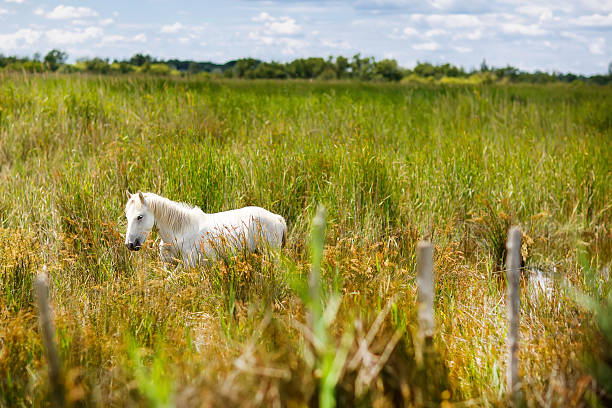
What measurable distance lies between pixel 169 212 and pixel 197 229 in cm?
24

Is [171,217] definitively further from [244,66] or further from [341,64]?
[341,64]

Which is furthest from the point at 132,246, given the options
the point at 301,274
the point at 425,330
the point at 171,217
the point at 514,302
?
the point at 514,302

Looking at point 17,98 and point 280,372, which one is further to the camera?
point 17,98

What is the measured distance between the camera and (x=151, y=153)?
5.26m

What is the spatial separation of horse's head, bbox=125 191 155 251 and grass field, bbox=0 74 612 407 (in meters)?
0.22

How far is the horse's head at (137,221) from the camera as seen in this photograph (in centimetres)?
324

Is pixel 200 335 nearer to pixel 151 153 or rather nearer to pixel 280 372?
pixel 280 372

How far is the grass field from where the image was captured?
1939mm

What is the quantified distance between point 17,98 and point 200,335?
7.61m

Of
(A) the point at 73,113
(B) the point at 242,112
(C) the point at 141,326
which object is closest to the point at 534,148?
(B) the point at 242,112

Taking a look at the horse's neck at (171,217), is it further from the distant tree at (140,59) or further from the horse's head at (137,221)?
Answer: the distant tree at (140,59)

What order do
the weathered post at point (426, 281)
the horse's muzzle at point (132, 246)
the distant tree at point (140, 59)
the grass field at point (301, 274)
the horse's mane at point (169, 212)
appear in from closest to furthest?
the weathered post at point (426, 281) → the grass field at point (301, 274) → the horse's muzzle at point (132, 246) → the horse's mane at point (169, 212) → the distant tree at point (140, 59)

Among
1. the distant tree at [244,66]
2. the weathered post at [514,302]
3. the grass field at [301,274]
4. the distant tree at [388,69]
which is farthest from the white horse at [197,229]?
the distant tree at [388,69]

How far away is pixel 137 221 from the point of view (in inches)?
129
